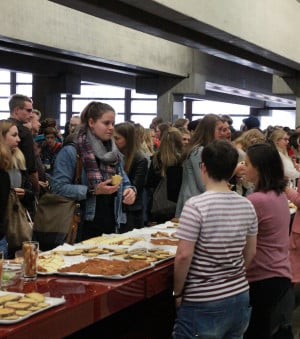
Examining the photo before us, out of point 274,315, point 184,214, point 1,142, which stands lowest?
point 274,315

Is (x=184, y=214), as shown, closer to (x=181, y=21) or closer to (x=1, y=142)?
(x=1, y=142)

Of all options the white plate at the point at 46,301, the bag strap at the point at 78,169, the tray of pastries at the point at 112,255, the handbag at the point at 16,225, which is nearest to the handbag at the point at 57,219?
the bag strap at the point at 78,169

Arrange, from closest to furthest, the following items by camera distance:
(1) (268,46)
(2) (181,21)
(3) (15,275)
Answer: (3) (15,275) → (2) (181,21) → (1) (268,46)

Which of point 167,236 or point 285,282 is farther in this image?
point 167,236

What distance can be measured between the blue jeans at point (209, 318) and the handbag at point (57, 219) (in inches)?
57.4

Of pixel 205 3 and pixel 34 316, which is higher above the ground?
pixel 205 3

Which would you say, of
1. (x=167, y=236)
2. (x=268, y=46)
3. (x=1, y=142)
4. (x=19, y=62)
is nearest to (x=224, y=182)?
(x=167, y=236)

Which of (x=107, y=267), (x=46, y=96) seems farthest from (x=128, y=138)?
(x=46, y=96)

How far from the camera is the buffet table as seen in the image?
109 inches

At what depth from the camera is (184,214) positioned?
136 inches

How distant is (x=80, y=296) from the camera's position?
3.12m

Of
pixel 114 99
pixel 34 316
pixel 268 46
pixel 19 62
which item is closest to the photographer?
pixel 34 316

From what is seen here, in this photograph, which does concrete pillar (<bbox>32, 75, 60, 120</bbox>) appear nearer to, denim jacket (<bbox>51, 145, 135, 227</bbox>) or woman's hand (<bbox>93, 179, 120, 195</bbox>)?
denim jacket (<bbox>51, 145, 135, 227</bbox>)

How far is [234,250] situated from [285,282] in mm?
661
